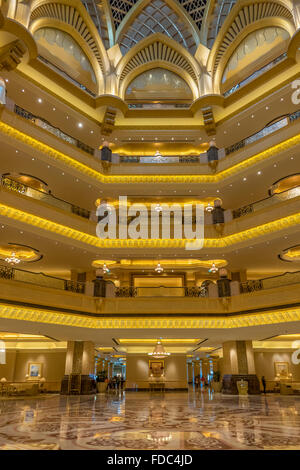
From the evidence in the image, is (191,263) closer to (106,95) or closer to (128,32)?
(106,95)

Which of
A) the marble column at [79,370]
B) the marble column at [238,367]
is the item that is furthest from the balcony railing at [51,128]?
the marble column at [238,367]

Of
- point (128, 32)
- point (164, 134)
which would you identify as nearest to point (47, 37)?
point (128, 32)

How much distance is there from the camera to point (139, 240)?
17359mm

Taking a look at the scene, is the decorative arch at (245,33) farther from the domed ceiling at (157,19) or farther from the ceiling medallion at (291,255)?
the ceiling medallion at (291,255)

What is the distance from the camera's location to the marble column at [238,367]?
16.9 m

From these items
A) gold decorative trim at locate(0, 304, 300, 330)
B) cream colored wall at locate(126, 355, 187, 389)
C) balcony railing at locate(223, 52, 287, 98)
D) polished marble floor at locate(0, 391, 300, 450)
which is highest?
balcony railing at locate(223, 52, 287, 98)

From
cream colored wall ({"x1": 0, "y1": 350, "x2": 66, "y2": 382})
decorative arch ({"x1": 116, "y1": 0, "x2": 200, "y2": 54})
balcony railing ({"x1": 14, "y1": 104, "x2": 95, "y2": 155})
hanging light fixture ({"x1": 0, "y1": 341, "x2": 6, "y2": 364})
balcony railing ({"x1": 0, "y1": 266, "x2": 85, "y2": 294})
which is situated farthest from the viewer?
decorative arch ({"x1": 116, "y1": 0, "x2": 200, "y2": 54})

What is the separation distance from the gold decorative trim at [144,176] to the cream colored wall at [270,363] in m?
11.4

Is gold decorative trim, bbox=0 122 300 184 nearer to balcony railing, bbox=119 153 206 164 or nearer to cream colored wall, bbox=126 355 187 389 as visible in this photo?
balcony railing, bbox=119 153 206 164

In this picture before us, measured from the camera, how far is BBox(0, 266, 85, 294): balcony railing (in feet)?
48.1

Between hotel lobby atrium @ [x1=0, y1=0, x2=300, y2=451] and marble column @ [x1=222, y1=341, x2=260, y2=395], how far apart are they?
0.22 feet

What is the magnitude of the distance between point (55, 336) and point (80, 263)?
12.8 ft

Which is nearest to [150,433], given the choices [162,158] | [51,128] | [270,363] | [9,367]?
[51,128]

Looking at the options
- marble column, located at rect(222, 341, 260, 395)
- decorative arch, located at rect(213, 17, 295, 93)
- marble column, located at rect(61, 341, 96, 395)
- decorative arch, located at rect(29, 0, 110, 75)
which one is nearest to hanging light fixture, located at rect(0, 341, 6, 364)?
marble column, located at rect(61, 341, 96, 395)
